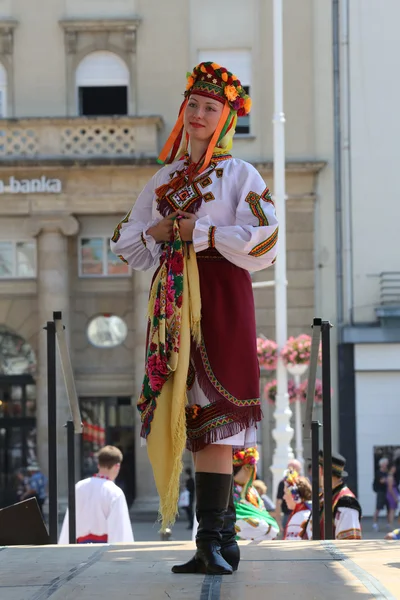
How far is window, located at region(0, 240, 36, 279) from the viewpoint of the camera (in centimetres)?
2838

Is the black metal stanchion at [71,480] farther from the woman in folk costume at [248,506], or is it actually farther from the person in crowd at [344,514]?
the woman in folk costume at [248,506]

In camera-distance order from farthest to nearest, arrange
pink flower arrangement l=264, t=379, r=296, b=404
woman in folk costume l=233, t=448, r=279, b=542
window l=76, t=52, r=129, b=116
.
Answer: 1. window l=76, t=52, r=129, b=116
2. pink flower arrangement l=264, t=379, r=296, b=404
3. woman in folk costume l=233, t=448, r=279, b=542

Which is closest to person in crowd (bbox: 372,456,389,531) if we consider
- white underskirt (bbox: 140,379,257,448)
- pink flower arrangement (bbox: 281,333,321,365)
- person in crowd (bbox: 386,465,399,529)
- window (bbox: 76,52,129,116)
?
person in crowd (bbox: 386,465,399,529)

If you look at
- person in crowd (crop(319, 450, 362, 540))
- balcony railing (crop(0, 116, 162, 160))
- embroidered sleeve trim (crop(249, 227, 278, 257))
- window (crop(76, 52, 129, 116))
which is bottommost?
person in crowd (crop(319, 450, 362, 540))

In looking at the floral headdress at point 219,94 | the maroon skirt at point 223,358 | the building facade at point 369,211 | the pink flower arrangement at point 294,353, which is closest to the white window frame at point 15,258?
the building facade at point 369,211

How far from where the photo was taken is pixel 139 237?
529 centimetres

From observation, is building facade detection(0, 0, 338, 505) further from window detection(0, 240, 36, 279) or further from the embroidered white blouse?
the embroidered white blouse

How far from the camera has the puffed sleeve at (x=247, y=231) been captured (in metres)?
4.89

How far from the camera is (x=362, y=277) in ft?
90.1

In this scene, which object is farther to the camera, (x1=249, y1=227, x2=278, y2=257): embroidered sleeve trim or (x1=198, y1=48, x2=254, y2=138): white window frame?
(x1=198, y1=48, x2=254, y2=138): white window frame

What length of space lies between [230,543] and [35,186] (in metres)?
23.6

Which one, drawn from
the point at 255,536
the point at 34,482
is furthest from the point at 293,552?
the point at 34,482

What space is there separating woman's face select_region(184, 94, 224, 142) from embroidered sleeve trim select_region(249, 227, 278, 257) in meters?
0.53

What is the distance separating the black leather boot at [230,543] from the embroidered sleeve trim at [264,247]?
1.06 metres
